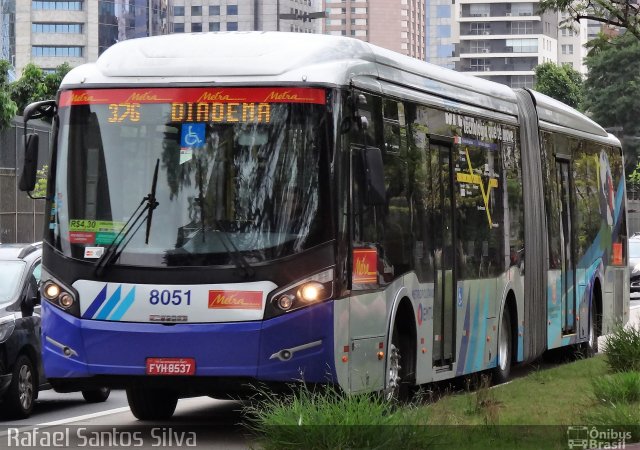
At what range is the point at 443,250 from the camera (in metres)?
16.2

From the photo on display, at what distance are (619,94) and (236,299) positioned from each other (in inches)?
4370

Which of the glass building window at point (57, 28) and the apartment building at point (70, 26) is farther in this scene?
the glass building window at point (57, 28)

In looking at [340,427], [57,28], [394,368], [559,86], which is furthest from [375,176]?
[57,28]

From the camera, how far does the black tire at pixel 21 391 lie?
50.5ft

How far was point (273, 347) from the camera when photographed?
12.6m

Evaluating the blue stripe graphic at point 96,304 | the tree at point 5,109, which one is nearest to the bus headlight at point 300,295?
the blue stripe graphic at point 96,304

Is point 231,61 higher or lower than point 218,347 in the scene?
higher

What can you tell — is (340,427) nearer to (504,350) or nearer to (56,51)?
(504,350)

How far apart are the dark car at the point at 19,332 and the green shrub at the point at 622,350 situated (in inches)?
236

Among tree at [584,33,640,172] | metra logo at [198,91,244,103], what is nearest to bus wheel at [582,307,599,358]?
metra logo at [198,91,244,103]

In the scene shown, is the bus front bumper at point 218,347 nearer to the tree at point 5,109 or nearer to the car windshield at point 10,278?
the car windshield at point 10,278

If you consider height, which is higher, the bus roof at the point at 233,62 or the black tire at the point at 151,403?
the bus roof at the point at 233,62

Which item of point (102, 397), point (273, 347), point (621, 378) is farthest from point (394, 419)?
point (102, 397)

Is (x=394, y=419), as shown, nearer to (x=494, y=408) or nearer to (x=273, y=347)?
(x=273, y=347)
